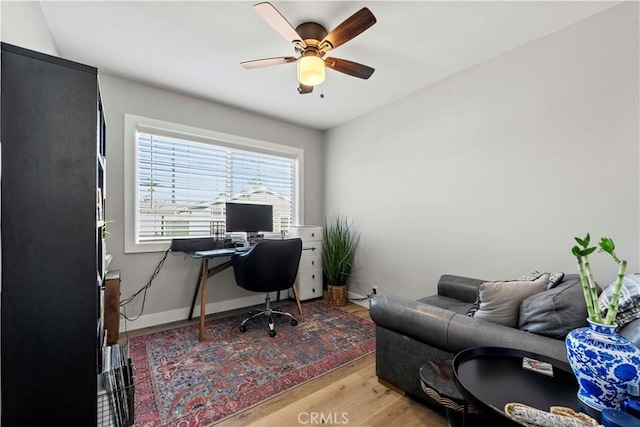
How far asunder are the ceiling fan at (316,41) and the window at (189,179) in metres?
1.40

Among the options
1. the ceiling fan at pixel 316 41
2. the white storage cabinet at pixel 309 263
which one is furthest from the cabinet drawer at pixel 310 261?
the ceiling fan at pixel 316 41

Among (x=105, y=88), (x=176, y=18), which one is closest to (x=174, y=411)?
(x=176, y=18)

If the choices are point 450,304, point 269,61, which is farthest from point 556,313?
point 269,61

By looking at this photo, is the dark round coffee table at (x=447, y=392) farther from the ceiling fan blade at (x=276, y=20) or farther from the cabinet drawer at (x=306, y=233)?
the cabinet drawer at (x=306, y=233)

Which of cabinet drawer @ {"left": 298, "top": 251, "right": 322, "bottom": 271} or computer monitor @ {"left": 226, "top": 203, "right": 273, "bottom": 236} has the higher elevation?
computer monitor @ {"left": 226, "top": 203, "right": 273, "bottom": 236}

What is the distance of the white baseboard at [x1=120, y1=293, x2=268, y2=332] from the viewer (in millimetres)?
2680

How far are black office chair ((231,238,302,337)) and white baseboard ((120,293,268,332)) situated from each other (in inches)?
25.9

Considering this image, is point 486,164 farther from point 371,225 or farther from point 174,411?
point 174,411

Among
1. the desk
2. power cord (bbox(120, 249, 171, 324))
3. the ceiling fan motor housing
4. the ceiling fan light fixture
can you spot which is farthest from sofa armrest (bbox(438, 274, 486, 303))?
power cord (bbox(120, 249, 171, 324))

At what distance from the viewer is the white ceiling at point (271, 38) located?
5.68 ft

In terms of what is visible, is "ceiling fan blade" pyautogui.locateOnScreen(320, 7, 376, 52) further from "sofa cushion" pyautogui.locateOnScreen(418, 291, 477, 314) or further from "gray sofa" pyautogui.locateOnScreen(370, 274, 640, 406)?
"sofa cushion" pyautogui.locateOnScreen(418, 291, 477, 314)

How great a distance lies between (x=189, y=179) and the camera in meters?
3.03

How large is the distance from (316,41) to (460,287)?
7.20 ft

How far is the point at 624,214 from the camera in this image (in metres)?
1.70
